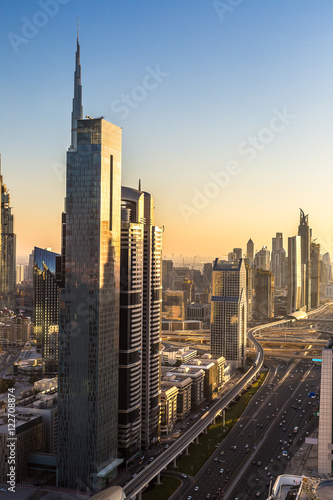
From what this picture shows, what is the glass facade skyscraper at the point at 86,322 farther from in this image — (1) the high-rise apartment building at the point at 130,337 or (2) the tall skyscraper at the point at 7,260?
(2) the tall skyscraper at the point at 7,260

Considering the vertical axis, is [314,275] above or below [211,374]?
above

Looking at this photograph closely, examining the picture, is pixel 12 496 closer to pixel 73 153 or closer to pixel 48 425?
pixel 48 425

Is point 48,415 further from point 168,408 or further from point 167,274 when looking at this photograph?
point 167,274

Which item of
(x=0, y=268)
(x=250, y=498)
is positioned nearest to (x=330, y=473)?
(x=250, y=498)

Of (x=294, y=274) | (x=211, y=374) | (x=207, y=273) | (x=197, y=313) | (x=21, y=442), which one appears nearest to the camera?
(x=21, y=442)

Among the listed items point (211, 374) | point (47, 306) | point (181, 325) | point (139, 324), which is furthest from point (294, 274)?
point (139, 324)

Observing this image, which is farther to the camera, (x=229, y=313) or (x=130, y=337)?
(x=229, y=313)
